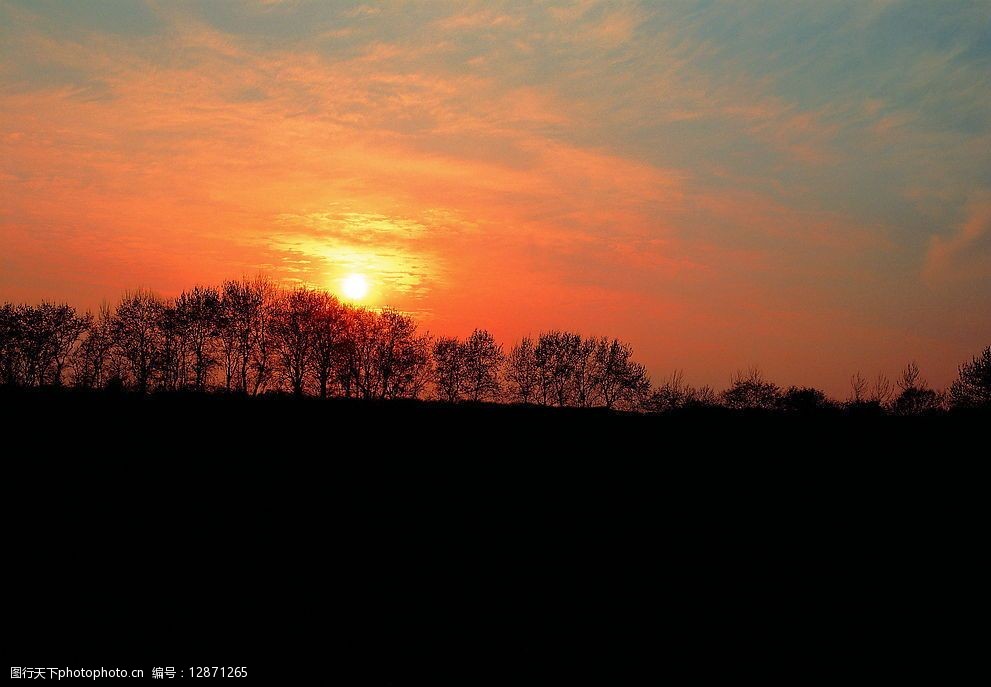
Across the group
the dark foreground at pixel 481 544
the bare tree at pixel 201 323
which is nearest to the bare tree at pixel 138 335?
the bare tree at pixel 201 323

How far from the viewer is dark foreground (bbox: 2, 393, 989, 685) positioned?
13070 millimetres

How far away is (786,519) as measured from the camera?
1856 centimetres

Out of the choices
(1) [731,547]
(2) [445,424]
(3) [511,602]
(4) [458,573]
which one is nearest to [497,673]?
(3) [511,602]

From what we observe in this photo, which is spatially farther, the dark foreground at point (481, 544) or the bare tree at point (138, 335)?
the bare tree at point (138, 335)

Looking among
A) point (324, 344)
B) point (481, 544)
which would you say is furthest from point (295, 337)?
point (481, 544)

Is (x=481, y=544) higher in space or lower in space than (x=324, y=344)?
lower

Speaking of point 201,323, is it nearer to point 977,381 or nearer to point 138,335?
point 138,335

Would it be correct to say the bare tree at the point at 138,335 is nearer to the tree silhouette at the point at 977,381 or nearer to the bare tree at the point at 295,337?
the bare tree at the point at 295,337

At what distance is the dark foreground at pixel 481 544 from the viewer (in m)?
13.1

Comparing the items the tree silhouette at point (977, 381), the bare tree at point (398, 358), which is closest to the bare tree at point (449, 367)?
the bare tree at point (398, 358)

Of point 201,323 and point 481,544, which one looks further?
point 201,323

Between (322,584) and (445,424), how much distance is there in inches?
370

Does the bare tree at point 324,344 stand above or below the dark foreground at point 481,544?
above

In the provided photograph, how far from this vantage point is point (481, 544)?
54.1ft
